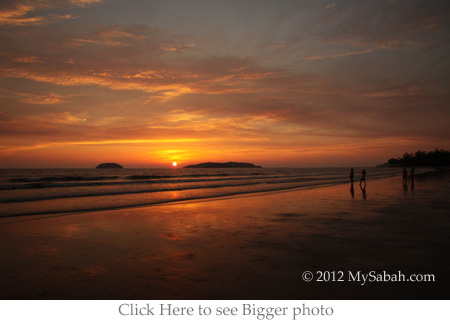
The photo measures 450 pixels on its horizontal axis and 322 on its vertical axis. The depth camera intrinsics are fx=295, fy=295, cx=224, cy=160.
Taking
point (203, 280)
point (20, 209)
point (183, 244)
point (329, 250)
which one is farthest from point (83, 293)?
point (20, 209)

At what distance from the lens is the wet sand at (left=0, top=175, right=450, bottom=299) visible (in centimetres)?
504

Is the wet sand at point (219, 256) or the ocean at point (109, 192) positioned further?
the ocean at point (109, 192)

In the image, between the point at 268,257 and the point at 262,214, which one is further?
the point at 262,214

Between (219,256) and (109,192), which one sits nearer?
(219,256)

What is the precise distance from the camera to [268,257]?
6941 millimetres

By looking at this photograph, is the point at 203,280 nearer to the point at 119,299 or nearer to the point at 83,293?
the point at 119,299

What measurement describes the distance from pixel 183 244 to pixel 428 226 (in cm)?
844

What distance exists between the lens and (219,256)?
7078mm

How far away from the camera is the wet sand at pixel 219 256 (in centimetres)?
504

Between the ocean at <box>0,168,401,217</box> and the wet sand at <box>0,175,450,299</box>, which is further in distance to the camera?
the ocean at <box>0,168,401,217</box>
